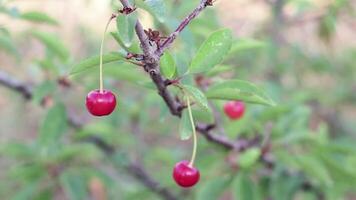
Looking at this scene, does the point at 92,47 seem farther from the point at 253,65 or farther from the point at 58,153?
the point at 58,153

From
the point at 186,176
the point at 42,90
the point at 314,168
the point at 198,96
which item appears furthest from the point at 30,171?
the point at 198,96

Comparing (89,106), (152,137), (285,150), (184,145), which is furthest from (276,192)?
(184,145)

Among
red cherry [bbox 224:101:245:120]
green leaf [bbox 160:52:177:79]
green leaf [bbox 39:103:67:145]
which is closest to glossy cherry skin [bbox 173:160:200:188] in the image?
green leaf [bbox 160:52:177:79]

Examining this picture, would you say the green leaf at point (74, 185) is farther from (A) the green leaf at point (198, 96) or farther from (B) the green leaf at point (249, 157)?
(A) the green leaf at point (198, 96)

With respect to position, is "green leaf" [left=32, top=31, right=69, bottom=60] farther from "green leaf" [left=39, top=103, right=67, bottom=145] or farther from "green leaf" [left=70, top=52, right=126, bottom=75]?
"green leaf" [left=70, top=52, right=126, bottom=75]

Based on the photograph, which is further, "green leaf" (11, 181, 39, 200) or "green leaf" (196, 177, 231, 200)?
"green leaf" (11, 181, 39, 200)

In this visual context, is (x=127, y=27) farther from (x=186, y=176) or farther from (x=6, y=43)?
(x=6, y=43)
